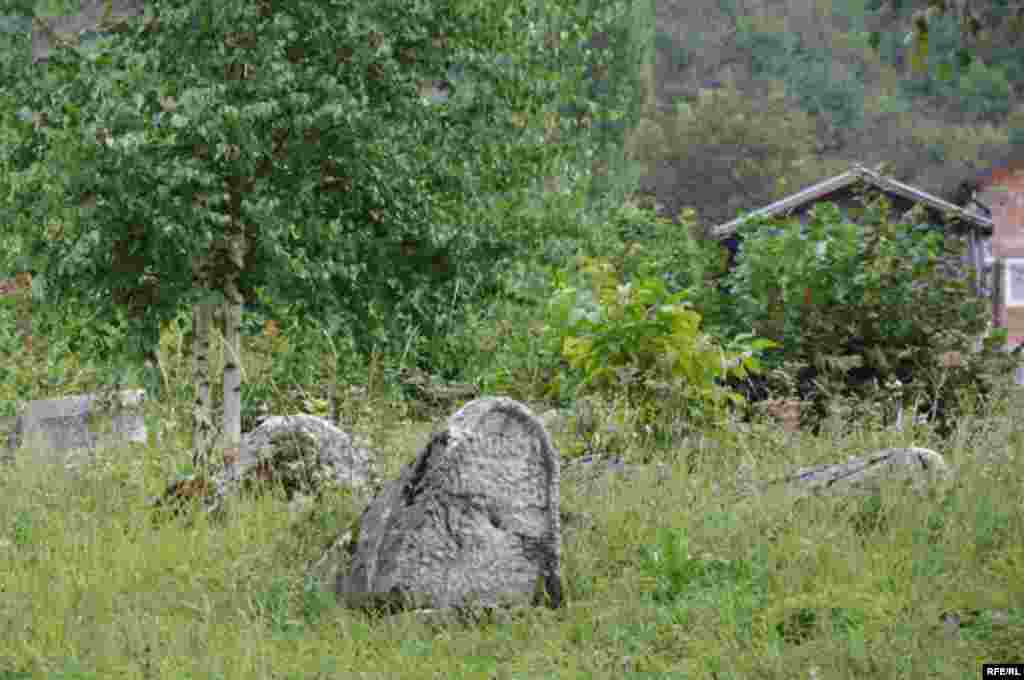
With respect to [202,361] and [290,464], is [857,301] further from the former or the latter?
[290,464]

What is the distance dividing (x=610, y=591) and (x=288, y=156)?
11.4ft

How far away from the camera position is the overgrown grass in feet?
12.6

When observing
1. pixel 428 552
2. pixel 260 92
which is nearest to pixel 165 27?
pixel 260 92

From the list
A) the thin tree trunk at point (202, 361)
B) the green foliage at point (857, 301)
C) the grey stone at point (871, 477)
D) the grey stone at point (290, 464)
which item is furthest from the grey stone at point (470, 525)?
the green foliage at point (857, 301)

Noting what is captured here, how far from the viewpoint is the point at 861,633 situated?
3.81 meters

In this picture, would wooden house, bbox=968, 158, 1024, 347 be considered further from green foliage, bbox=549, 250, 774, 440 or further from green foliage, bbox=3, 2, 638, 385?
green foliage, bbox=3, 2, 638, 385

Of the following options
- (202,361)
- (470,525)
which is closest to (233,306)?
(202,361)

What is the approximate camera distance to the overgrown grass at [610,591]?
12.6 ft

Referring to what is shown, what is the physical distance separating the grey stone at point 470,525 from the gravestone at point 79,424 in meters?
2.78

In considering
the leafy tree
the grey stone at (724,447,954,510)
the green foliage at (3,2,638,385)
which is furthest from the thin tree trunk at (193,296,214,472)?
the grey stone at (724,447,954,510)

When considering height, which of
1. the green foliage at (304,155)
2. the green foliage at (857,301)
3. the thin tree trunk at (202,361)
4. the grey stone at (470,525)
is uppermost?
the green foliage at (304,155)

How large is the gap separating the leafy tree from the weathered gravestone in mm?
392

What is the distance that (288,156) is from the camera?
6918mm

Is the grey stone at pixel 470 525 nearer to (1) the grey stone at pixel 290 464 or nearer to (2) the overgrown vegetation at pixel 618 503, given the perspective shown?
(2) the overgrown vegetation at pixel 618 503
